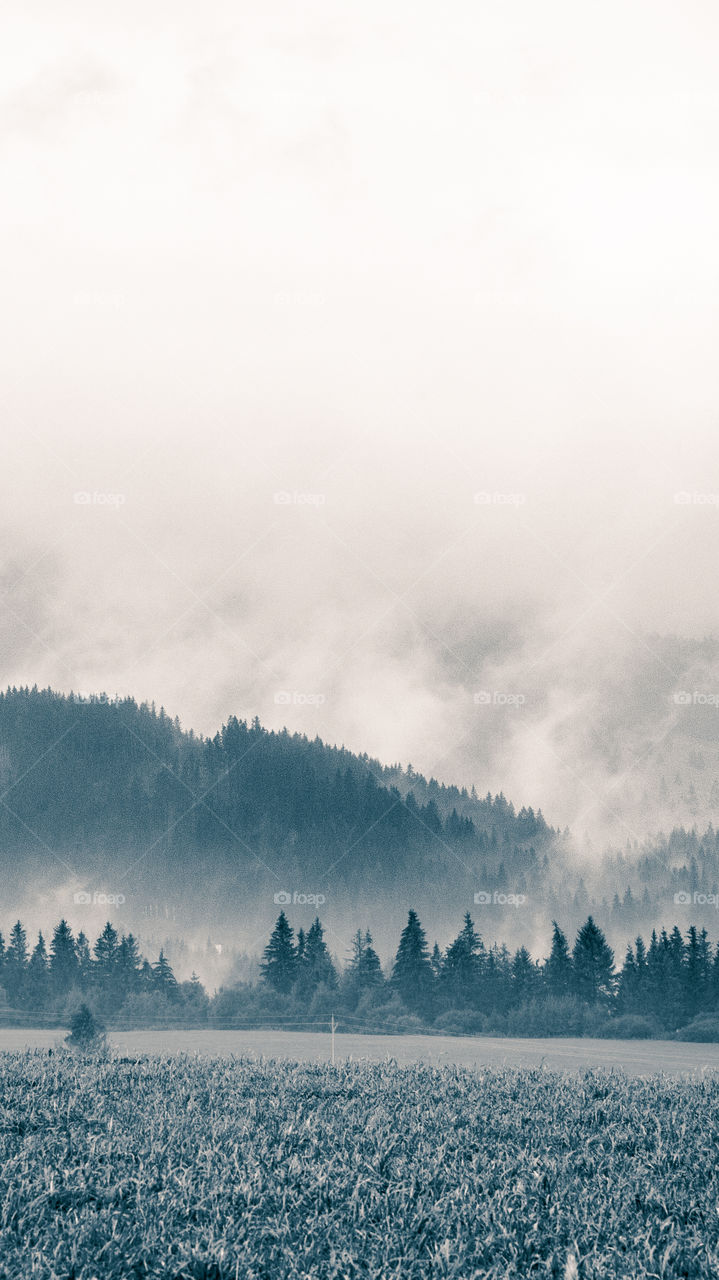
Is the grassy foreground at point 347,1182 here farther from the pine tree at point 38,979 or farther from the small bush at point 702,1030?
the pine tree at point 38,979

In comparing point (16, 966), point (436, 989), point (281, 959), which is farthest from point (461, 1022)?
point (16, 966)

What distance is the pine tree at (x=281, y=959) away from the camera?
68.9 meters

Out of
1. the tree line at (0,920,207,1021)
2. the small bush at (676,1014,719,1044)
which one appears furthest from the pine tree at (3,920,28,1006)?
the small bush at (676,1014,719,1044)

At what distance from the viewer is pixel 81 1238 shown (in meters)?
5.91

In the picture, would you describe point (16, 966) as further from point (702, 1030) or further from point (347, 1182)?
point (347, 1182)

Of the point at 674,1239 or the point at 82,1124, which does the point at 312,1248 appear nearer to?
the point at 674,1239

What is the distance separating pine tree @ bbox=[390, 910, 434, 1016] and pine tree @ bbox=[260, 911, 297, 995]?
28.3ft

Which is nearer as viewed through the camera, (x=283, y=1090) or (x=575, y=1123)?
(x=575, y=1123)

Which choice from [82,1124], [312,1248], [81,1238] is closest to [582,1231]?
[312,1248]

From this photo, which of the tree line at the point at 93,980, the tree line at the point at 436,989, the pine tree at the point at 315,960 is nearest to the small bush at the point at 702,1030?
the tree line at the point at 436,989

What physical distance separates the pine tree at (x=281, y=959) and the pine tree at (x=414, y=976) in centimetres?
864

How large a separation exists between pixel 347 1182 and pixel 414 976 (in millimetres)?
68109

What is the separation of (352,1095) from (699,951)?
6331 cm

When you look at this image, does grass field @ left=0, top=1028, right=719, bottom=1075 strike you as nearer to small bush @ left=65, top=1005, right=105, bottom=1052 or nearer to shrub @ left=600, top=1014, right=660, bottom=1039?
small bush @ left=65, top=1005, right=105, bottom=1052
